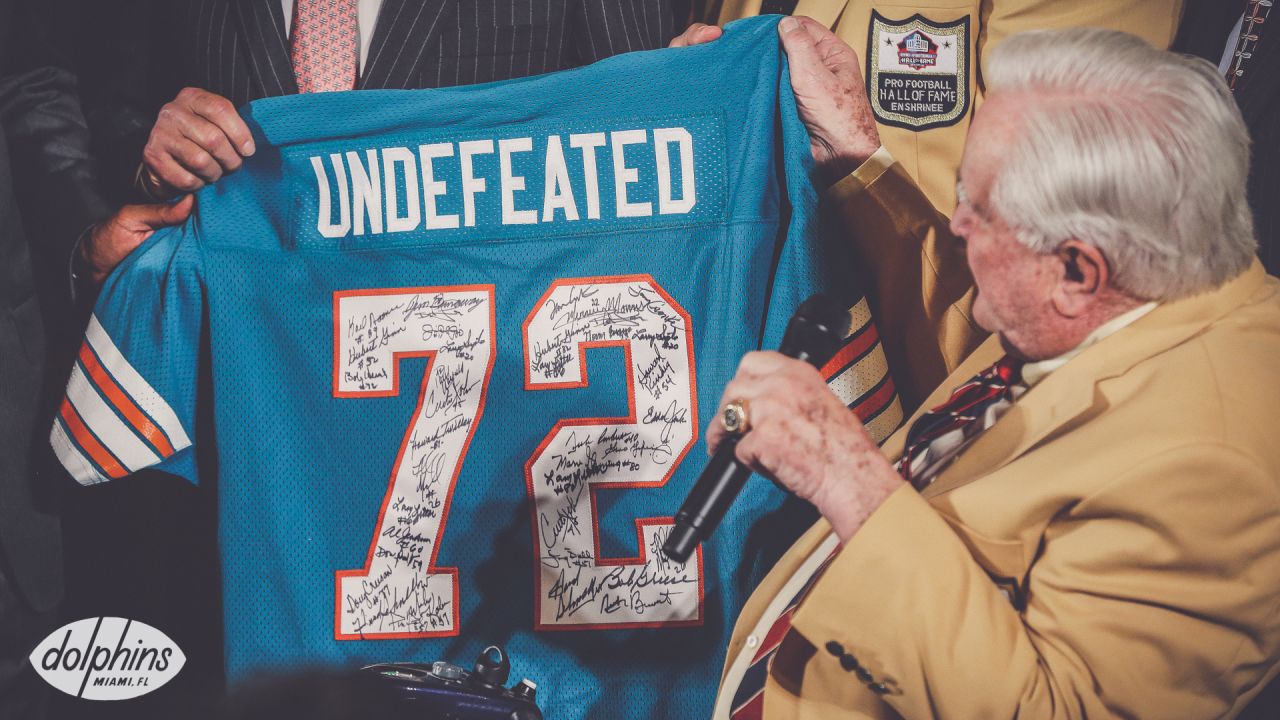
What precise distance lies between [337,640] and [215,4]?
1264mm

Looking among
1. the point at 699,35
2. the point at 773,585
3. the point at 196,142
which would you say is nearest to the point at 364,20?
the point at 196,142

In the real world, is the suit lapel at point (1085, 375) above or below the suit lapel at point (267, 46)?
below

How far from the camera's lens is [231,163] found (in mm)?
1504

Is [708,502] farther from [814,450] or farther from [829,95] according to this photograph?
[829,95]

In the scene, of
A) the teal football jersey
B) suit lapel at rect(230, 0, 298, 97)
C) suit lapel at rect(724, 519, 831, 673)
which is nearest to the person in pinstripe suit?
suit lapel at rect(230, 0, 298, 97)

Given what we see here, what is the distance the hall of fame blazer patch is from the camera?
216 cm

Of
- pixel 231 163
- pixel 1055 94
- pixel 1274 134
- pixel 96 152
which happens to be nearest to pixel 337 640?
pixel 231 163

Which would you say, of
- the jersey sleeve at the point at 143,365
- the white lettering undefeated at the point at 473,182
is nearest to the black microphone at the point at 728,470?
the white lettering undefeated at the point at 473,182

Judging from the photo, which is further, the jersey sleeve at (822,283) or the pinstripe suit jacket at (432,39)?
the pinstripe suit jacket at (432,39)

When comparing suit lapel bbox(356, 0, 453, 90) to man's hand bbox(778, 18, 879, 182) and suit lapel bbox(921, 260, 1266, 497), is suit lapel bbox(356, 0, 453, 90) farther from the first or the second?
suit lapel bbox(921, 260, 1266, 497)

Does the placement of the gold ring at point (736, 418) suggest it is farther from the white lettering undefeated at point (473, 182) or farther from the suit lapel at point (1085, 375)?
the white lettering undefeated at point (473, 182)

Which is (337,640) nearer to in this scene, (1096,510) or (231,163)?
(231,163)

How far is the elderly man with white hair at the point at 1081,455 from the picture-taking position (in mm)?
981

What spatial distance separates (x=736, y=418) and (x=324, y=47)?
125 centimetres
